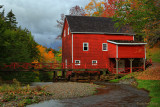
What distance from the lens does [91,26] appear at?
32875 millimetres

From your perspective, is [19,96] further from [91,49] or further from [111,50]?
[111,50]

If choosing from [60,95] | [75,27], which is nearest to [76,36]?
[75,27]

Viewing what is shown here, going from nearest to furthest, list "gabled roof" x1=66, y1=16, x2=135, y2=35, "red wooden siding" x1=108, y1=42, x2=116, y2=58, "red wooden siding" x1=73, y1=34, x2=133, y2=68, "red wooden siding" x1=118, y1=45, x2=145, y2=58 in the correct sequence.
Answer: "red wooden siding" x1=118, y1=45, x2=145, y2=58
"red wooden siding" x1=108, y1=42, x2=116, y2=58
"red wooden siding" x1=73, y1=34, x2=133, y2=68
"gabled roof" x1=66, y1=16, x2=135, y2=35

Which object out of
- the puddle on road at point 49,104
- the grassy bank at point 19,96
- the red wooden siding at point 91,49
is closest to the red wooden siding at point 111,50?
the red wooden siding at point 91,49

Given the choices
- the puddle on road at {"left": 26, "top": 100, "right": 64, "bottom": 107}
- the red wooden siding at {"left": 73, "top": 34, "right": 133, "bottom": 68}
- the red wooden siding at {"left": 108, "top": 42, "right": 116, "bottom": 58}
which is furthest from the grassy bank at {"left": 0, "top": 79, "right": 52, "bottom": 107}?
the red wooden siding at {"left": 108, "top": 42, "right": 116, "bottom": 58}

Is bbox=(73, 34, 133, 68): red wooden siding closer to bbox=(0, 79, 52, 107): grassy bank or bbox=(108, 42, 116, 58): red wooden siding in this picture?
bbox=(108, 42, 116, 58): red wooden siding

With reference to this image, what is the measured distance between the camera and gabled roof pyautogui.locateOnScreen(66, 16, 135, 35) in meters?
31.8

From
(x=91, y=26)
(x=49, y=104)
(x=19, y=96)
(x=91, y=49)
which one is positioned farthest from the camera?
(x=91, y=26)

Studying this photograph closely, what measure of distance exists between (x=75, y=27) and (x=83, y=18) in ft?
11.7

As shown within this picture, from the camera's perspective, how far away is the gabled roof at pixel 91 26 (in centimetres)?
3176

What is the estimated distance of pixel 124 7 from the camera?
1762cm

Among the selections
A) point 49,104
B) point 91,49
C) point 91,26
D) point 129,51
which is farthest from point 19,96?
point 91,26

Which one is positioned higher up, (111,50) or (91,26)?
(91,26)

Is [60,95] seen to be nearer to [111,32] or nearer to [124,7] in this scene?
[124,7]
